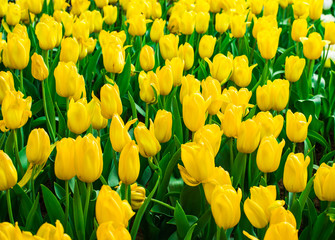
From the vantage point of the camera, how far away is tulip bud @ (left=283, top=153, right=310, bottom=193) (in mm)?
1399

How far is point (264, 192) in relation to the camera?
4.10 ft

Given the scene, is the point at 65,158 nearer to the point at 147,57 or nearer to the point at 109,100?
the point at 109,100

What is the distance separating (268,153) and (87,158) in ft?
1.68

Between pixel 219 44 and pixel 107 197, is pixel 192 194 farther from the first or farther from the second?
pixel 219 44

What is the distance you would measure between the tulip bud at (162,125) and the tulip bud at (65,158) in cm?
36

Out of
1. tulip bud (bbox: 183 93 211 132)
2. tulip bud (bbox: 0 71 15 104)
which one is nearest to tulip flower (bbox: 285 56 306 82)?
tulip bud (bbox: 183 93 211 132)

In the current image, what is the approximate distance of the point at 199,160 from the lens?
1324 millimetres

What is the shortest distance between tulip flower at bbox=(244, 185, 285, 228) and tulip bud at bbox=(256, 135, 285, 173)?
21cm

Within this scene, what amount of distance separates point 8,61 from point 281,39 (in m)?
2.10

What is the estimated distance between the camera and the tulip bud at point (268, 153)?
4.81 ft

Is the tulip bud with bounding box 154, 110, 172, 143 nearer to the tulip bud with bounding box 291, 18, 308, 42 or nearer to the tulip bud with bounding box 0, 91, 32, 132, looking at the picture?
the tulip bud with bounding box 0, 91, 32, 132

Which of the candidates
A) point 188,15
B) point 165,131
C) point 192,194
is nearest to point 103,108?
point 165,131

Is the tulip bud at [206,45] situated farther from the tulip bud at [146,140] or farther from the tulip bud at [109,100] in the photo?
the tulip bud at [146,140]

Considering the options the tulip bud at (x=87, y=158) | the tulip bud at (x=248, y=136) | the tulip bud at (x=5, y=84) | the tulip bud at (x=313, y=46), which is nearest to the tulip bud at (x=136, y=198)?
the tulip bud at (x=87, y=158)
